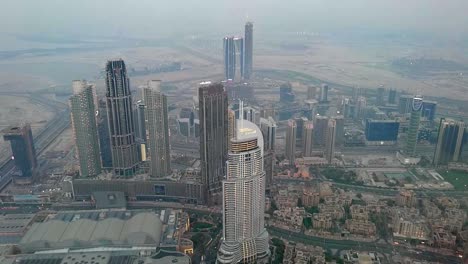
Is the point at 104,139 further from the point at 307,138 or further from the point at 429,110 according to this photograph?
the point at 429,110

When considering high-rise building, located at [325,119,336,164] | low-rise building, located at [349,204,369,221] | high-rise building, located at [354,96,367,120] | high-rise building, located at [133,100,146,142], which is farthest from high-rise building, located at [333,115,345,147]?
high-rise building, located at [133,100,146,142]

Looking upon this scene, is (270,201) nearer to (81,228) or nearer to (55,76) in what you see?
(81,228)

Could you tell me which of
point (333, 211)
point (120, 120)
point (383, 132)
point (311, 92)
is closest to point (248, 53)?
point (311, 92)

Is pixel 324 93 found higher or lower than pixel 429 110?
higher

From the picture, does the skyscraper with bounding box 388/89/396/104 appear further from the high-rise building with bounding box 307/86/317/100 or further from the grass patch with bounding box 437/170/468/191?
the grass patch with bounding box 437/170/468/191

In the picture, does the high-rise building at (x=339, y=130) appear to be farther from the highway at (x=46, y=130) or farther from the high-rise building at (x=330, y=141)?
the highway at (x=46, y=130)
